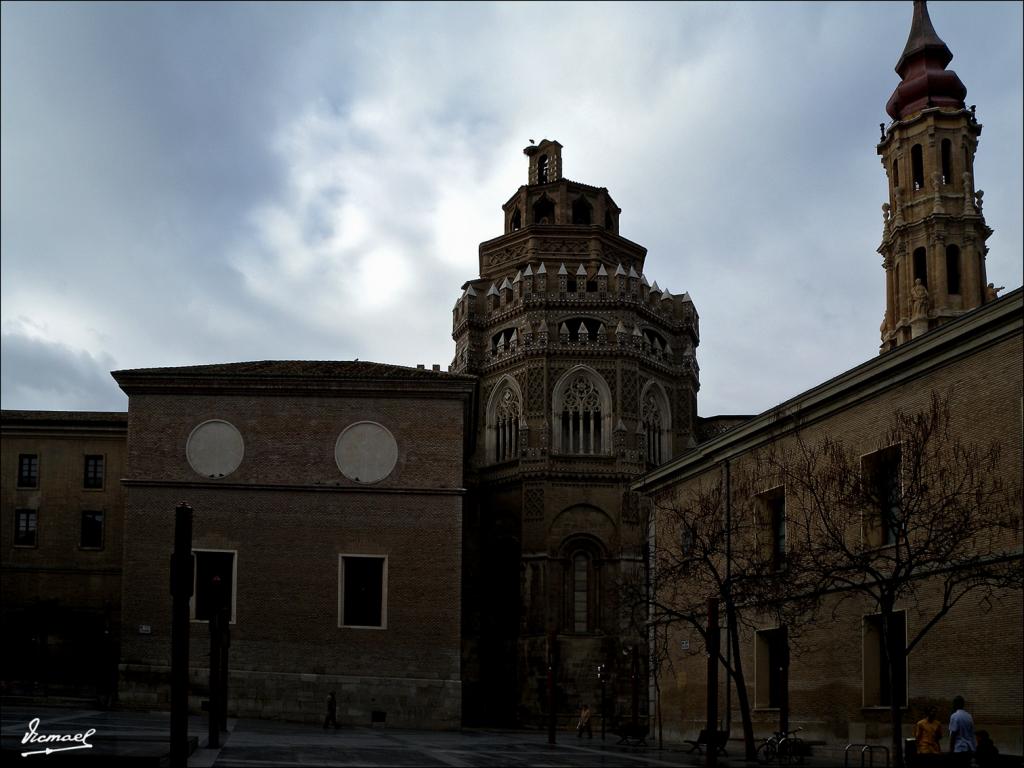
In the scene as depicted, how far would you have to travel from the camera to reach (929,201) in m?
68.1

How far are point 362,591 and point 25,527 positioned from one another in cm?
1896

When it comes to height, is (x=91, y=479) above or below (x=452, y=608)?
above

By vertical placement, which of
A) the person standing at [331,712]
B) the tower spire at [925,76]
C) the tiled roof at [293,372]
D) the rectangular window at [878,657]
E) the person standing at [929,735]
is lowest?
the person standing at [331,712]

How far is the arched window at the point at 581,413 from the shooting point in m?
55.8

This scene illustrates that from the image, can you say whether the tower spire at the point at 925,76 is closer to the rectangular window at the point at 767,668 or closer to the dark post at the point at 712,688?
the rectangular window at the point at 767,668

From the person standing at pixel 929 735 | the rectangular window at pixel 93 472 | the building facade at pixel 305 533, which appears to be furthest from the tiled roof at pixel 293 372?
the person standing at pixel 929 735

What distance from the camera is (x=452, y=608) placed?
135 feet

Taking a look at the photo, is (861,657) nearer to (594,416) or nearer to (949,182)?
(594,416)

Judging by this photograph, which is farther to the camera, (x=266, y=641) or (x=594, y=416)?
(x=594, y=416)

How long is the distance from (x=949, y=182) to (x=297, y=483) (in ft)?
140

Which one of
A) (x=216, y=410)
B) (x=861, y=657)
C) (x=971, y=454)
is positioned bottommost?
(x=861, y=657)

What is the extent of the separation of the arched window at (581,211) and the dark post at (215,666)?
3994cm

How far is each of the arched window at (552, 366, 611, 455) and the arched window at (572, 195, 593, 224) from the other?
9.88 meters

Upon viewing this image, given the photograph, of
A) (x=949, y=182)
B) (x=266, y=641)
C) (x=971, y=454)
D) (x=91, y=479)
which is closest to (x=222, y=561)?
(x=266, y=641)
